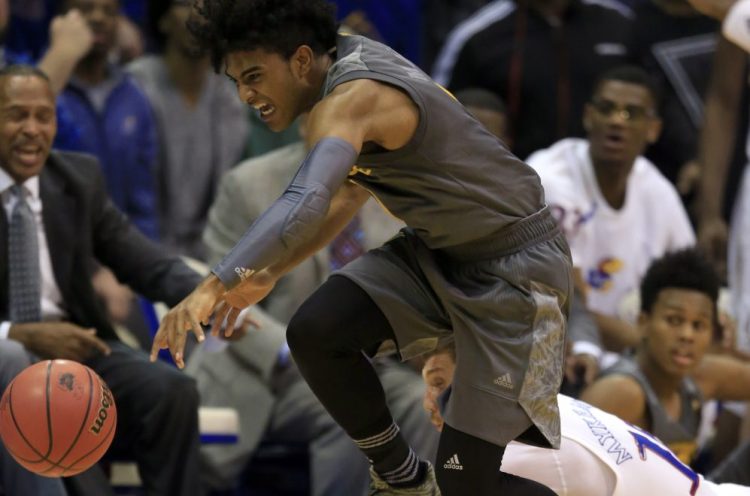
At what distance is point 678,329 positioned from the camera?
6.40 metres

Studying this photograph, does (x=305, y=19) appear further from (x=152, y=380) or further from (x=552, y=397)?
(x=152, y=380)

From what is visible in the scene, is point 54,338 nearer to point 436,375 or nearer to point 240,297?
point 240,297

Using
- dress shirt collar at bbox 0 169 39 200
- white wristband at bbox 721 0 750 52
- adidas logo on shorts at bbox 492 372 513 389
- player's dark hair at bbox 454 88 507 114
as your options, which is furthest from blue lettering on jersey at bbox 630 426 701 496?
player's dark hair at bbox 454 88 507 114

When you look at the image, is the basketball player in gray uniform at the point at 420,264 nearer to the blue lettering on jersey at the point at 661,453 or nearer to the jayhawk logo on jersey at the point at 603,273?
the blue lettering on jersey at the point at 661,453

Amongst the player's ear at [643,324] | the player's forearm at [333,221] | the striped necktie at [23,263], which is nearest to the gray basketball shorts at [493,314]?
the player's forearm at [333,221]

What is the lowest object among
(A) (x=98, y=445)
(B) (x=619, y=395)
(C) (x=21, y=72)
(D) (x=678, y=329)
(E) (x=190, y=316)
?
(A) (x=98, y=445)

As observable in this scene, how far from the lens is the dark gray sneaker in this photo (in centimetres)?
490

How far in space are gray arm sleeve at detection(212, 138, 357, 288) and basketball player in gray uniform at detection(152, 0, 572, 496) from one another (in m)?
0.19

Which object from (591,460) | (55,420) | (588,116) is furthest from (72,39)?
(591,460)

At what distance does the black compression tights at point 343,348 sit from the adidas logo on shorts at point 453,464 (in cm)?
29

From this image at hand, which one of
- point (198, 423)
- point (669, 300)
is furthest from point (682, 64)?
point (198, 423)

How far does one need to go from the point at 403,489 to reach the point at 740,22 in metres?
2.86

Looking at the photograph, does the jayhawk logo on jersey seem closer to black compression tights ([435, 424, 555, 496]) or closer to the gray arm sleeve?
black compression tights ([435, 424, 555, 496])

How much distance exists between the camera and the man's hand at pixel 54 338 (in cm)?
571
